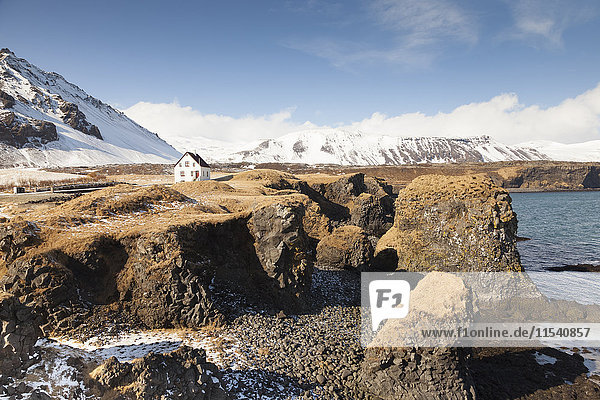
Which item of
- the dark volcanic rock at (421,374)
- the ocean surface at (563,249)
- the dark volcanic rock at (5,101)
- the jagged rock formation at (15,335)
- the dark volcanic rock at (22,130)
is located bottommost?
the ocean surface at (563,249)

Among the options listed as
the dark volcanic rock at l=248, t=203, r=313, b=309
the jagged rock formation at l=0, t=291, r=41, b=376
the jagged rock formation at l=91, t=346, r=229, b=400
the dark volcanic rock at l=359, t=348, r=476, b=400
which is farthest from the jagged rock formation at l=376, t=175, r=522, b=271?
the jagged rock formation at l=0, t=291, r=41, b=376

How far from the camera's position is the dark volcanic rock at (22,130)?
148000 mm

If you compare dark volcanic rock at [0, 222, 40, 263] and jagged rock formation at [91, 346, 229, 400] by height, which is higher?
dark volcanic rock at [0, 222, 40, 263]

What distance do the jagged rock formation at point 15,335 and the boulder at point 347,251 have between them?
1963 cm

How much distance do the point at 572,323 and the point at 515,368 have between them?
7362mm

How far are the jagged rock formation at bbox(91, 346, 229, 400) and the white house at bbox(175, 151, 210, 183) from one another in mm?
47625

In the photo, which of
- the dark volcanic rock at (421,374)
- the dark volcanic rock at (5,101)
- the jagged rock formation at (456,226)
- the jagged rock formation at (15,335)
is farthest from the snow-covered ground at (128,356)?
the dark volcanic rock at (5,101)

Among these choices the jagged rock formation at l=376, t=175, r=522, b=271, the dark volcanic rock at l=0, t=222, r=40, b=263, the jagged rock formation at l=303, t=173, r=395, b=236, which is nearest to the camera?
the dark volcanic rock at l=0, t=222, r=40, b=263

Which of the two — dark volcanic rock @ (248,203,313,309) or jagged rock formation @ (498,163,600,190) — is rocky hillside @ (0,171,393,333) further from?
jagged rock formation @ (498,163,600,190)

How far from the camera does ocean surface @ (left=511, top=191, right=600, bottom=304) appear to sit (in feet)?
82.5

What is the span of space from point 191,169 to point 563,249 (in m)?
54.6

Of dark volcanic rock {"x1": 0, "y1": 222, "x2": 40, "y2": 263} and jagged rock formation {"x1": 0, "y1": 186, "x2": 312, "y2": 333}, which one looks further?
dark volcanic rock {"x1": 0, "y1": 222, "x2": 40, "y2": 263}

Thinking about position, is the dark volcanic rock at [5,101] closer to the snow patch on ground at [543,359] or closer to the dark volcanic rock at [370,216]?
the dark volcanic rock at [370,216]

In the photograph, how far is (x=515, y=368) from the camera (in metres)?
15.0
